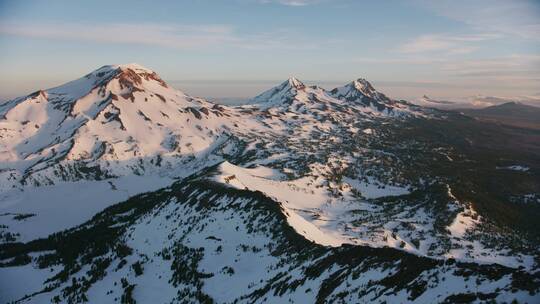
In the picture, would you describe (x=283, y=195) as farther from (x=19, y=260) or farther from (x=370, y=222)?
(x=19, y=260)

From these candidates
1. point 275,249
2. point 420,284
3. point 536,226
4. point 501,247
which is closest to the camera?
point 420,284

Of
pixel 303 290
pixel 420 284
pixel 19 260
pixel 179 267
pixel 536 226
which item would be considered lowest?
pixel 19 260

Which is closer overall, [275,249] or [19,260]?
[275,249]

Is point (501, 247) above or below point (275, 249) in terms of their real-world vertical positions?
below

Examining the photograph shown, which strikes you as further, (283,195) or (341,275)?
(283,195)

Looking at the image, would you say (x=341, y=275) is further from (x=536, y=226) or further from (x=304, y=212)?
(x=536, y=226)

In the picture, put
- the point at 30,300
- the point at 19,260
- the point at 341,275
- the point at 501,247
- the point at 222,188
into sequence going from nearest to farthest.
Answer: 1. the point at 341,275
2. the point at 30,300
3. the point at 501,247
4. the point at 222,188
5. the point at 19,260

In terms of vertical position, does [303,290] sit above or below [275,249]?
above

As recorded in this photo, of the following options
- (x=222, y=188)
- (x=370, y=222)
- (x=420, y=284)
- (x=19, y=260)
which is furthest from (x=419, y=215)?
(x=19, y=260)

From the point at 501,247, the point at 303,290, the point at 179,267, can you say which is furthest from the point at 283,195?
the point at 303,290
